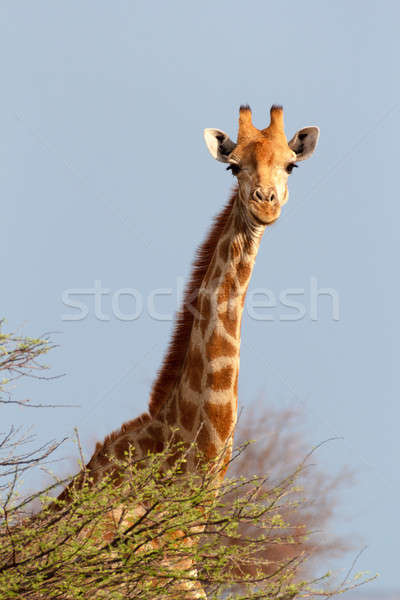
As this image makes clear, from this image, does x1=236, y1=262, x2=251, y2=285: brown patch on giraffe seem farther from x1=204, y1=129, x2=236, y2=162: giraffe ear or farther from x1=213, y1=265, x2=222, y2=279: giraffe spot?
x1=204, y1=129, x2=236, y2=162: giraffe ear

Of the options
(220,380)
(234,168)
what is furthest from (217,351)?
(234,168)

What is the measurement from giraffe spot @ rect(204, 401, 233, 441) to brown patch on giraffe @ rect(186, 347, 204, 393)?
0.70 ft

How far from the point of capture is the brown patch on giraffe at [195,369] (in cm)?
863

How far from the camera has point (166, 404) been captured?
8898 mm

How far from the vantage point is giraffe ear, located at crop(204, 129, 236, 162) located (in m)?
9.54

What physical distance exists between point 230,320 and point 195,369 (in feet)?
1.89

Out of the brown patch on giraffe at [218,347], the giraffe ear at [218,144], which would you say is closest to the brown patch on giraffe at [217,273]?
the brown patch on giraffe at [218,347]

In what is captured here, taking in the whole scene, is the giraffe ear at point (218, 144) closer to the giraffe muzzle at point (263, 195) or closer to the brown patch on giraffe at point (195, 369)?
the giraffe muzzle at point (263, 195)

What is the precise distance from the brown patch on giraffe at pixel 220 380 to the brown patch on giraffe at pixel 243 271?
87cm

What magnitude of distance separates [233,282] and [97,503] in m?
2.92

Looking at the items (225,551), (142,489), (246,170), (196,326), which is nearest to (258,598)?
(225,551)

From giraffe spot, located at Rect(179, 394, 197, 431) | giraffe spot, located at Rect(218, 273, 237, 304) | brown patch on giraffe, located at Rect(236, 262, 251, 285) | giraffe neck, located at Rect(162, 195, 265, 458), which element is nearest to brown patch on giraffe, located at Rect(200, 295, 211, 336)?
giraffe neck, located at Rect(162, 195, 265, 458)

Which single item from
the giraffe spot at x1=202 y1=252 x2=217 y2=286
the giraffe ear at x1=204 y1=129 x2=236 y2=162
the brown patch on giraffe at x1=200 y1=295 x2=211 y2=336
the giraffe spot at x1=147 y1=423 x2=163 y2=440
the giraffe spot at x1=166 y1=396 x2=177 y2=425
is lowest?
the giraffe spot at x1=147 y1=423 x2=163 y2=440

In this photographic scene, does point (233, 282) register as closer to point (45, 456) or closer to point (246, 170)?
point (246, 170)
